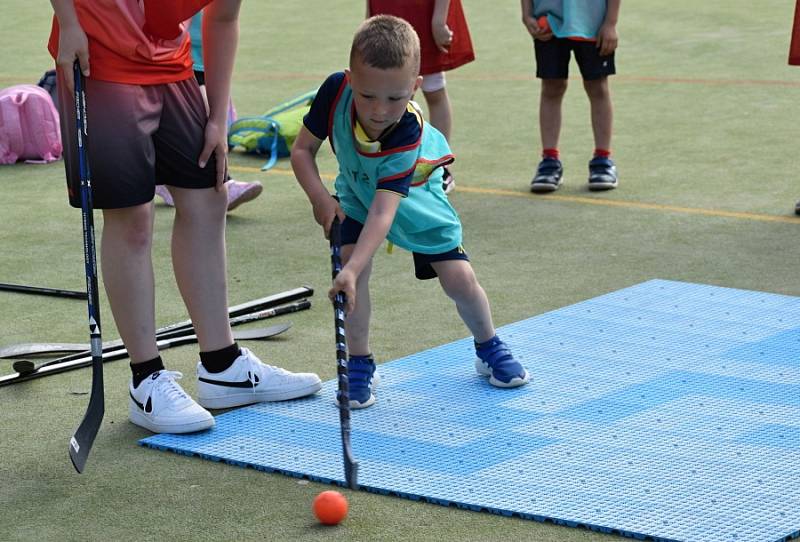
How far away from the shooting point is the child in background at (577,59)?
6.29 metres

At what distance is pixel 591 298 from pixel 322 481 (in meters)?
1.81

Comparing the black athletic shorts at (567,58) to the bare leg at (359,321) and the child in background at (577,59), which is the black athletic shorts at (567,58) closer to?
the child in background at (577,59)

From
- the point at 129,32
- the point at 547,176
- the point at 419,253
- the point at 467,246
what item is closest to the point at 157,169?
the point at 129,32

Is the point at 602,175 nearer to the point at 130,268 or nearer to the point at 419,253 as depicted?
the point at 419,253

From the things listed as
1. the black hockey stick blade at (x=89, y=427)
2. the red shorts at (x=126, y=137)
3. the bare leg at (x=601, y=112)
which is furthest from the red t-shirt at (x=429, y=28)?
the black hockey stick blade at (x=89, y=427)

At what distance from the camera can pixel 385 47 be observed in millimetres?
3250

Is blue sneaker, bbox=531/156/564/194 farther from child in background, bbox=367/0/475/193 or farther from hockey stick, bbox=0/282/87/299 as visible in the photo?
hockey stick, bbox=0/282/87/299

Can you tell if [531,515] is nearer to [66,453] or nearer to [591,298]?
[66,453]

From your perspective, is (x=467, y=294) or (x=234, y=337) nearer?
(x=467, y=294)

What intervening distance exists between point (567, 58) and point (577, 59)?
6 cm

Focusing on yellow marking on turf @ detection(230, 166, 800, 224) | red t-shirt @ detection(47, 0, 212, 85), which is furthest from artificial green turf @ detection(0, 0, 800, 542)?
red t-shirt @ detection(47, 0, 212, 85)

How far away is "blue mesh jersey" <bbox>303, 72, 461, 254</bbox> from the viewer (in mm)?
3500

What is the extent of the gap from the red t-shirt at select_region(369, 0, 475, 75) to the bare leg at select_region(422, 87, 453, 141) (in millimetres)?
135

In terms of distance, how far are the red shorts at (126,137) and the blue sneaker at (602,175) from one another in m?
3.31
